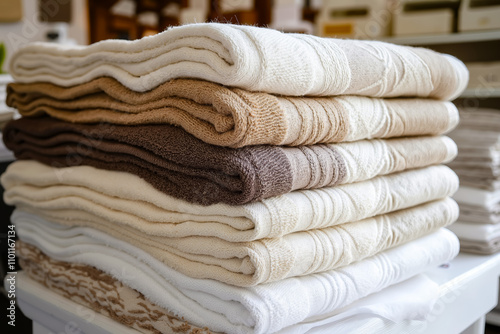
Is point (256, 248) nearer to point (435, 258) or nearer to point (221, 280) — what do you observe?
point (221, 280)

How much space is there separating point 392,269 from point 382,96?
201mm

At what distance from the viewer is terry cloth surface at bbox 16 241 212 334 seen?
0.47 meters

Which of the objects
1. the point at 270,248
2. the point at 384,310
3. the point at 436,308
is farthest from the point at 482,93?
the point at 270,248

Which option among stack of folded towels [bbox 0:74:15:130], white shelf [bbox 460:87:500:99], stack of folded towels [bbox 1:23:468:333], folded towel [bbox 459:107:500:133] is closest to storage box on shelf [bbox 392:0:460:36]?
white shelf [bbox 460:87:500:99]

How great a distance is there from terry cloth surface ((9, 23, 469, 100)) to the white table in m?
0.25

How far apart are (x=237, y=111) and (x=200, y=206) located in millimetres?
100

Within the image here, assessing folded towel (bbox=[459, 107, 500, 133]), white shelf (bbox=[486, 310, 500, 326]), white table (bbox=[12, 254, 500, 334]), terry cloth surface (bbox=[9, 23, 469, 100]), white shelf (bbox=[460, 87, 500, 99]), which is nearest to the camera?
terry cloth surface (bbox=[9, 23, 469, 100])

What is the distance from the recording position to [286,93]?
43 cm

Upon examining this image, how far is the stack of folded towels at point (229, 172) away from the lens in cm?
41

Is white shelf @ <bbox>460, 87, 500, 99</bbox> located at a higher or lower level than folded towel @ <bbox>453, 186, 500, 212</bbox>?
higher

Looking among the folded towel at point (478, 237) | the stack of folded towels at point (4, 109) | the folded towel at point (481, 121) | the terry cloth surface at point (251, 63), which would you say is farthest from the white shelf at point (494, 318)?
the stack of folded towels at point (4, 109)

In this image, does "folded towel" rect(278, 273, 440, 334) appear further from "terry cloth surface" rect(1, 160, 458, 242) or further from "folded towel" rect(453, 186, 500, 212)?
"folded towel" rect(453, 186, 500, 212)

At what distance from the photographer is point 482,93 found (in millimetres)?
1280

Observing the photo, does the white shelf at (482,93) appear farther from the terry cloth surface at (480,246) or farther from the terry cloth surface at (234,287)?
the terry cloth surface at (234,287)
